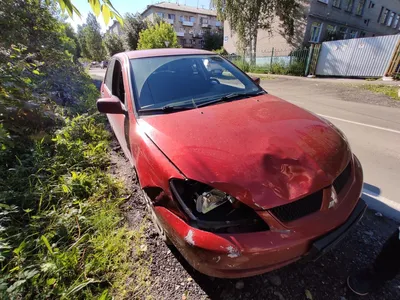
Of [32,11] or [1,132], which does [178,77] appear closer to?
[1,132]

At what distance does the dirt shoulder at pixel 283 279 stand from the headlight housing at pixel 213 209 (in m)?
0.53

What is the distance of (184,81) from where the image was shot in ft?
7.97

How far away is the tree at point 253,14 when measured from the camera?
52.5 feet

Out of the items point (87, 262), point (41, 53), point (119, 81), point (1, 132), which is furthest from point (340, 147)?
point (41, 53)

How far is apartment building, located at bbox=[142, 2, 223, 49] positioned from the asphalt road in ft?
145

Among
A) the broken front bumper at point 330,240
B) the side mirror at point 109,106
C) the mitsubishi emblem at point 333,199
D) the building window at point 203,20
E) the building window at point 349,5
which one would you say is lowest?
the broken front bumper at point 330,240

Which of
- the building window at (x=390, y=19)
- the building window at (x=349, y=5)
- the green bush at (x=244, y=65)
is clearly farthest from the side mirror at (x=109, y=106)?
the building window at (x=390, y=19)

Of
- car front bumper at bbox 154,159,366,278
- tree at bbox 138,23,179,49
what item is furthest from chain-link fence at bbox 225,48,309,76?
car front bumper at bbox 154,159,366,278

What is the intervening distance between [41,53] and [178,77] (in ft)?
20.4

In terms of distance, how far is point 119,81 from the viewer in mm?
2824

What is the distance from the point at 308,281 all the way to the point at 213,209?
1.06 m

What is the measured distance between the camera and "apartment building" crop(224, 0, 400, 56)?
668 inches

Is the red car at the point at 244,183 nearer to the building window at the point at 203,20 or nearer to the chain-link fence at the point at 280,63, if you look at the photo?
the chain-link fence at the point at 280,63

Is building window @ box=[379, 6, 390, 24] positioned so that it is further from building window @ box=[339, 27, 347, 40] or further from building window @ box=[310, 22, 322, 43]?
building window @ box=[310, 22, 322, 43]
